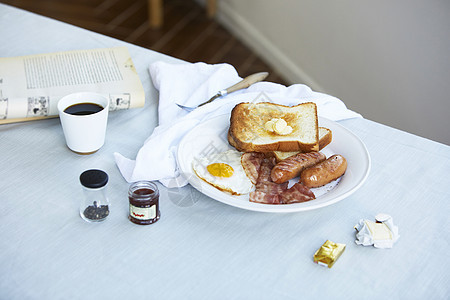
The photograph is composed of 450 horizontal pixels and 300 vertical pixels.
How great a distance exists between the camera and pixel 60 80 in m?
1.41

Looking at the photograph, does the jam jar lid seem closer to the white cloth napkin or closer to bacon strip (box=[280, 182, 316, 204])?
the white cloth napkin

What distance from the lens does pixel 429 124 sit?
2383 mm

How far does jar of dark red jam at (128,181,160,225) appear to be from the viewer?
3.40 feet

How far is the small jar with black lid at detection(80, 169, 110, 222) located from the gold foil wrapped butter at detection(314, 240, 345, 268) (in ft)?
1.46

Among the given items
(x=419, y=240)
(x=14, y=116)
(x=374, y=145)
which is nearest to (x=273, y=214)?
(x=419, y=240)

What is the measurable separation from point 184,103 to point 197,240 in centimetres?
51

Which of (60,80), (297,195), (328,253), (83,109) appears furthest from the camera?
(60,80)

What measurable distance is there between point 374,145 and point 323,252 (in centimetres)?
46

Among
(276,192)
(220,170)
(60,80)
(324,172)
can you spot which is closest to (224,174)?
(220,170)

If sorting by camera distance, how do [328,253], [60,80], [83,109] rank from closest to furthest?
[328,253] → [83,109] → [60,80]

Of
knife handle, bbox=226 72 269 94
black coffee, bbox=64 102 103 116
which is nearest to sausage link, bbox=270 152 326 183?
knife handle, bbox=226 72 269 94

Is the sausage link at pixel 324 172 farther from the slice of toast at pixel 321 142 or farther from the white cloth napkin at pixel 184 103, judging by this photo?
the white cloth napkin at pixel 184 103

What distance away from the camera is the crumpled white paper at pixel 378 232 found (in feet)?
3.42

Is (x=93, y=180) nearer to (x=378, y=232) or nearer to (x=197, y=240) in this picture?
(x=197, y=240)
